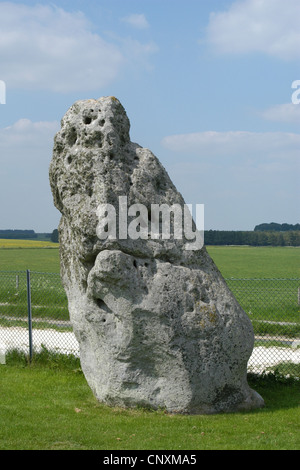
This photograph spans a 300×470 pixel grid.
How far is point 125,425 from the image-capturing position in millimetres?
8180

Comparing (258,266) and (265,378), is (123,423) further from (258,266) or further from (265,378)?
(258,266)

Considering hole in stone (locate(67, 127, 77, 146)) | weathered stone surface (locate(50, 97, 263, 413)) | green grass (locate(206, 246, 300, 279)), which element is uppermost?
hole in stone (locate(67, 127, 77, 146))

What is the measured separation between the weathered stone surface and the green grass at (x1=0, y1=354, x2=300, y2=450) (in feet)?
1.14

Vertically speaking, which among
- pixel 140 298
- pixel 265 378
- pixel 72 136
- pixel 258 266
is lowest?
pixel 258 266

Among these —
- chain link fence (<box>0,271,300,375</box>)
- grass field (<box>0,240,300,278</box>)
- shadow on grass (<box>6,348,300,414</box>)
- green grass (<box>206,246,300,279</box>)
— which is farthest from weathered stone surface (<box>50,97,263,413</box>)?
grass field (<box>0,240,300,278</box>)

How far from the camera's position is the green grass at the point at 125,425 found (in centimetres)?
753

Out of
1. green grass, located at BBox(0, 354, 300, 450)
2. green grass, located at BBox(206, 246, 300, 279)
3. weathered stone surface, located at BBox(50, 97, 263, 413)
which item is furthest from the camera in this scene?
green grass, located at BBox(206, 246, 300, 279)

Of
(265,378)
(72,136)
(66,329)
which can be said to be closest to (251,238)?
(66,329)

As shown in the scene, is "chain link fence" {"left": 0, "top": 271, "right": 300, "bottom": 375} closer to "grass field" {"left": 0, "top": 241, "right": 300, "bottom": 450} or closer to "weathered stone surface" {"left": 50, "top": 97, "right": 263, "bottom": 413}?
"grass field" {"left": 0, "top": 241, "right": 300, "bottom": 450}

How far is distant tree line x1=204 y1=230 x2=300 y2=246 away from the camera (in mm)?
108438

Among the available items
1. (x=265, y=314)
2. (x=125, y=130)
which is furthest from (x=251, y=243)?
(x=125, y=130)

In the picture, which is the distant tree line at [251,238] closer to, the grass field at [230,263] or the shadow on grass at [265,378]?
the grass field at [230,263]

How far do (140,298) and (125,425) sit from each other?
1886 mm

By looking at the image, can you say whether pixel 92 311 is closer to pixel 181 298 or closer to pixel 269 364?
pixel 181 298
